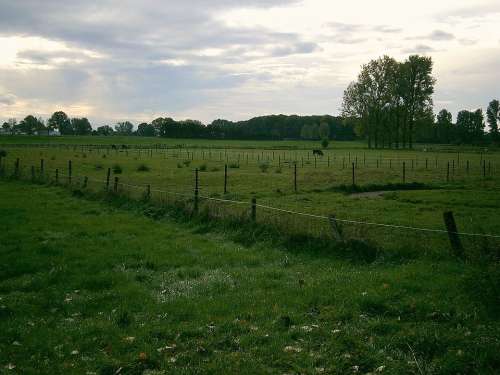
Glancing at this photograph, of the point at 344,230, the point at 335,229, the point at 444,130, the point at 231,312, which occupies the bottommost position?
the point at 231,312

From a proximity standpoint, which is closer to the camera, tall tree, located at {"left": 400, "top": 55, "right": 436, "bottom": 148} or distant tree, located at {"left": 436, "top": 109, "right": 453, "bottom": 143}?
tall tree, located at {"left": 400, "top": 55, "right": 436, "bottom": 148}

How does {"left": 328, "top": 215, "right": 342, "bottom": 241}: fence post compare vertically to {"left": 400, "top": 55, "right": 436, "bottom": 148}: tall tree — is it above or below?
below

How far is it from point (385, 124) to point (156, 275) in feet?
347

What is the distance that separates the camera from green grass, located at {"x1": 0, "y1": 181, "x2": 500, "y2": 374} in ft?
23.6

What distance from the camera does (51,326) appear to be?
880cm

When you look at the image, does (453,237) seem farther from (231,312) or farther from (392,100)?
(392,100)

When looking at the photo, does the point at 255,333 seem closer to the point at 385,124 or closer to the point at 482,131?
the point at 385,124

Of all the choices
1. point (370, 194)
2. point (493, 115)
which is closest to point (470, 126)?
point (493, 115)

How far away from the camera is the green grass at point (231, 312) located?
720 centimetres

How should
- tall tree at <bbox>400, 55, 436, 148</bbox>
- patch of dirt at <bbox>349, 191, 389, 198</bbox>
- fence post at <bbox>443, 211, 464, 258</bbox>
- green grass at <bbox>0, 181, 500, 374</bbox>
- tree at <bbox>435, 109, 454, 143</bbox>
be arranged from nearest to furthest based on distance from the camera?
green grass at <bbox>0, 181, 500, 374</bbox>
fence post at <bbox>443, 211, 464, 258</bbox>
patch of dirt at <bbox>349, 191, 389, 198</bbox>
tall tree at <bbox>400, 55, 436, 148</bbox>
tree at <bbox>435, 109, 454, 143</bbox>

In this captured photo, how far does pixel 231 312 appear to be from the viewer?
30.3 feet

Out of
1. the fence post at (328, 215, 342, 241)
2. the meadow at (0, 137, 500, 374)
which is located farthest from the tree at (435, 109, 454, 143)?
the fence post at (328, 215, 342, 241)

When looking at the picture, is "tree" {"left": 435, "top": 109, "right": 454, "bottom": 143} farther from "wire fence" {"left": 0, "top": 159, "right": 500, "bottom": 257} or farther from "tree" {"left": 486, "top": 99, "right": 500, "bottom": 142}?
"wire fence" {"left": 0, "top": 159, "right": 500, "bottom": 257}

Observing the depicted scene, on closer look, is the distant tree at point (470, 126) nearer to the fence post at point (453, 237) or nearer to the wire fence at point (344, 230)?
the wire fence at point (344, 230)
